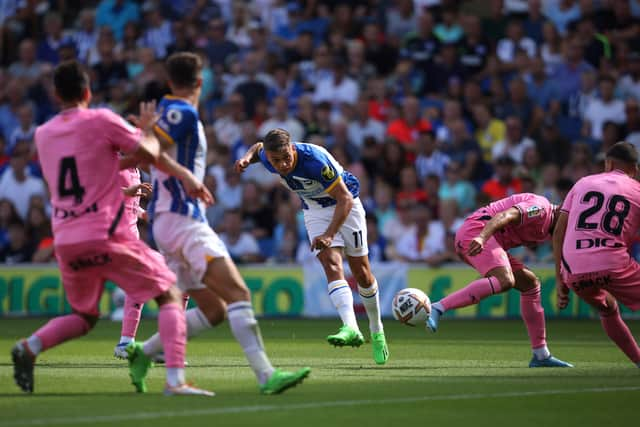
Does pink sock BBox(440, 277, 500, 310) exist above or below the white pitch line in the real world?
above

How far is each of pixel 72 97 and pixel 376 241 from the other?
12513 millimetres

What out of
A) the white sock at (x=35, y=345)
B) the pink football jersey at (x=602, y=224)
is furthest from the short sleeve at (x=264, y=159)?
the white sock at (x=35, y=345)

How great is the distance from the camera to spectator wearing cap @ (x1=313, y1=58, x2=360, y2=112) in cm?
2281

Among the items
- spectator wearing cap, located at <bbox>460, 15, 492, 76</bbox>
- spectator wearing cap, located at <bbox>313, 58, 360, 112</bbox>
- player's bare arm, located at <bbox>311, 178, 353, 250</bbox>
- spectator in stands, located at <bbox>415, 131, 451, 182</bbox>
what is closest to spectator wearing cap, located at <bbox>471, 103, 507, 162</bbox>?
spectator in stands, located at <bbox>415, 131, 451, 182</bbox>

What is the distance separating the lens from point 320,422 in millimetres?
7227

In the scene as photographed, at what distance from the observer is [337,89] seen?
75.3 feet

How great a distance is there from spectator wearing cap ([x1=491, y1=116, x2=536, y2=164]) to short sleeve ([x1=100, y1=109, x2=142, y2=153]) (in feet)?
43.2

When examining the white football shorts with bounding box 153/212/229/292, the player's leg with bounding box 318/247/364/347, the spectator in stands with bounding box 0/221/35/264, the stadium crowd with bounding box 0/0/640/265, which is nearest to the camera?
the white football shorts with bounding box 153/212/229/292

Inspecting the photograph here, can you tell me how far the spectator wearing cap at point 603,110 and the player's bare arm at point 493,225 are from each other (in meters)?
9.72

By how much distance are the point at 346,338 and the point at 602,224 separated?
2579 mm

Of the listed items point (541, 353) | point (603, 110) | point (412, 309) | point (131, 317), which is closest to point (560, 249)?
point (541, 353)

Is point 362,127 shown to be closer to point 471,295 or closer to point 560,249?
point 471,295

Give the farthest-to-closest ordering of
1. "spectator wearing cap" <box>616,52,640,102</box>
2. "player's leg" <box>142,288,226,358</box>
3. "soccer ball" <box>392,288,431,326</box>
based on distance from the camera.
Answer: "spectator wearing cap" <box>616,52,640,102</box> < "soccer ball" <box>392,288,431,326</box> < "player's leg" <box>142,288,226,358</box>

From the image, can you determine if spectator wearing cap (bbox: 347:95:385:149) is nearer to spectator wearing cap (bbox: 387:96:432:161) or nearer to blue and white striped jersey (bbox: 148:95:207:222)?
spectator wearing cap (bbox: 387:96:432:161)
